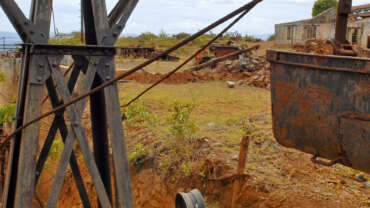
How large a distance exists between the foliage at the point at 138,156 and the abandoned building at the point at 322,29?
53.9 feet

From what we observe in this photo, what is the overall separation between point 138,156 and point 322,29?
66.3ft

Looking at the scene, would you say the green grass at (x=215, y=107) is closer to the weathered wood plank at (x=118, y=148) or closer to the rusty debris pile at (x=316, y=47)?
the rusty debris pile at (x=316, y=47)

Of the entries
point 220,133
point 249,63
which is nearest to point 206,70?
point 249,63

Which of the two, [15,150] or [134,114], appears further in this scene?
[134,114]

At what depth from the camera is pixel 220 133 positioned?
305 inches

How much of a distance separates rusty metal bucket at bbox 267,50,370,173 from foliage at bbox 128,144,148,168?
4.00 metres

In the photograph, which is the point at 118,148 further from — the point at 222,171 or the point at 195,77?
the point at 195,77

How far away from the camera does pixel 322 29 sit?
24125 millimetres

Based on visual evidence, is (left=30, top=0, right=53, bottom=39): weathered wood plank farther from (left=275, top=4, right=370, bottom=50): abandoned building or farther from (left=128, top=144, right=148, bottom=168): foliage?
(left=275, top=4, right=370, bottom=50): abandoned building

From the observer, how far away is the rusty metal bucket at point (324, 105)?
2.93m

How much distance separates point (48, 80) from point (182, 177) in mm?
3442

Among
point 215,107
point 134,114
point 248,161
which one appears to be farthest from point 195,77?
point 248,161

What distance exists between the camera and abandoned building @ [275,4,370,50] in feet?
68.7

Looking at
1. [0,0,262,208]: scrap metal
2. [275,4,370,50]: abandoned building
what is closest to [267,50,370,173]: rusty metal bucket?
[0,0,262,208]: scrap metal
